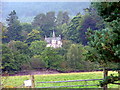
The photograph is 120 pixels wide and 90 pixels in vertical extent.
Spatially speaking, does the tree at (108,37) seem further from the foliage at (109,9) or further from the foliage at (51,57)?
the foliage at (51,57)

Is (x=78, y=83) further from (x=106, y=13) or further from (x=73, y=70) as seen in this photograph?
(x=106, y=13)

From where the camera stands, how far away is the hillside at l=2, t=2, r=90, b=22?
87.7 inches

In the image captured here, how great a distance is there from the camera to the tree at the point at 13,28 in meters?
2.29

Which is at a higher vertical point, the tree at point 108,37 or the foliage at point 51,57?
the tree at point 108,37

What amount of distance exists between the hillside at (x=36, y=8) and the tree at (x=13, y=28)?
0.19ft

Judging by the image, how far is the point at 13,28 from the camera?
7.64 feet

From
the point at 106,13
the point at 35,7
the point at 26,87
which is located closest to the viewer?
the point at 106,13

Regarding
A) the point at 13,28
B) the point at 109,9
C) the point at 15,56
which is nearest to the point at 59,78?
the point at 15,56

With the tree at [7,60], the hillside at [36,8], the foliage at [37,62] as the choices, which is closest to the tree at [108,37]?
the hillside at [36,8]

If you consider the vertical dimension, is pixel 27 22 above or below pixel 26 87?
above

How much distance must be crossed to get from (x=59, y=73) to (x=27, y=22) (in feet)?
2.70

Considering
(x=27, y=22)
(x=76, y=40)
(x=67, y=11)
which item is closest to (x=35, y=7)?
(x=27, y=22)

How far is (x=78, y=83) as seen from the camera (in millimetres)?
2498

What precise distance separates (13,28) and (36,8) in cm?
40
